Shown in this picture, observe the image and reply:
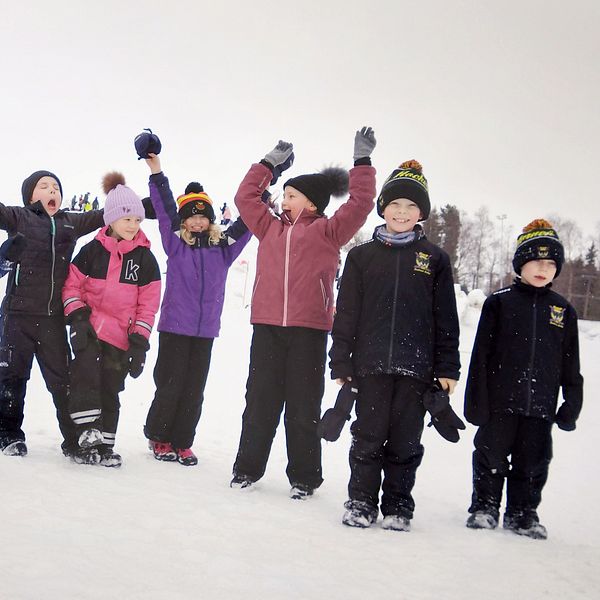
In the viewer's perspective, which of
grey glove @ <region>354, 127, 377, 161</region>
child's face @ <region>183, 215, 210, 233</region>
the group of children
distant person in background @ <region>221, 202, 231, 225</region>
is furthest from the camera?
distant person in background @ <region>221, 202, 231, 225</region>

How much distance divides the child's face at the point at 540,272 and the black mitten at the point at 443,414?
90 centimetres

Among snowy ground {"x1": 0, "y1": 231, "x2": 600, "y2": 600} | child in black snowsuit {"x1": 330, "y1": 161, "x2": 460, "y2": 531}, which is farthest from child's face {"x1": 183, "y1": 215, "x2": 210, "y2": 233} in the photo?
snowy ground {"x1": 0, "y1": 231, "x2": 600, "y2": 600}

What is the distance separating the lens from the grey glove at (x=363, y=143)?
337 centimetres

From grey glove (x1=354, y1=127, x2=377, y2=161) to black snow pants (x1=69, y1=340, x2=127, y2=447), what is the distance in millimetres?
1910

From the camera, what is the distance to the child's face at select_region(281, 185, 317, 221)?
11.8ft

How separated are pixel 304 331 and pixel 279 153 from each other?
114cm

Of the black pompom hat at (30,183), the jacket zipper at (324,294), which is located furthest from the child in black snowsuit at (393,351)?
the black pompom hat at (30,183)

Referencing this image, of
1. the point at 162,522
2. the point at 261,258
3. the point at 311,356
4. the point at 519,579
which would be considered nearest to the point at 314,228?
the point at 261,258

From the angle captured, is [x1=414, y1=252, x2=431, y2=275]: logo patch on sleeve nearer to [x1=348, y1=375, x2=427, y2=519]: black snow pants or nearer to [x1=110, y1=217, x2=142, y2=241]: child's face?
[x1=348, y1=375, x2=427, y2=519]: black snow pants

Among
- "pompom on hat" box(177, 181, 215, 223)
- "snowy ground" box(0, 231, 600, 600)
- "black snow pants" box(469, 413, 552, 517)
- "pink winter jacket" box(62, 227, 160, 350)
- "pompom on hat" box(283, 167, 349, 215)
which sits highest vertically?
"pompom on hat" box(283, 167, 349, 215)

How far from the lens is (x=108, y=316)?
145 inches

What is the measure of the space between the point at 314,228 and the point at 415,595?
2064 mm

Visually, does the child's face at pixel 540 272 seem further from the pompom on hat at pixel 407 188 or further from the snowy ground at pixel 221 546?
the snowy ground at pixel 221 546

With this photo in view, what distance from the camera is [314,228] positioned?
345 centimetres
